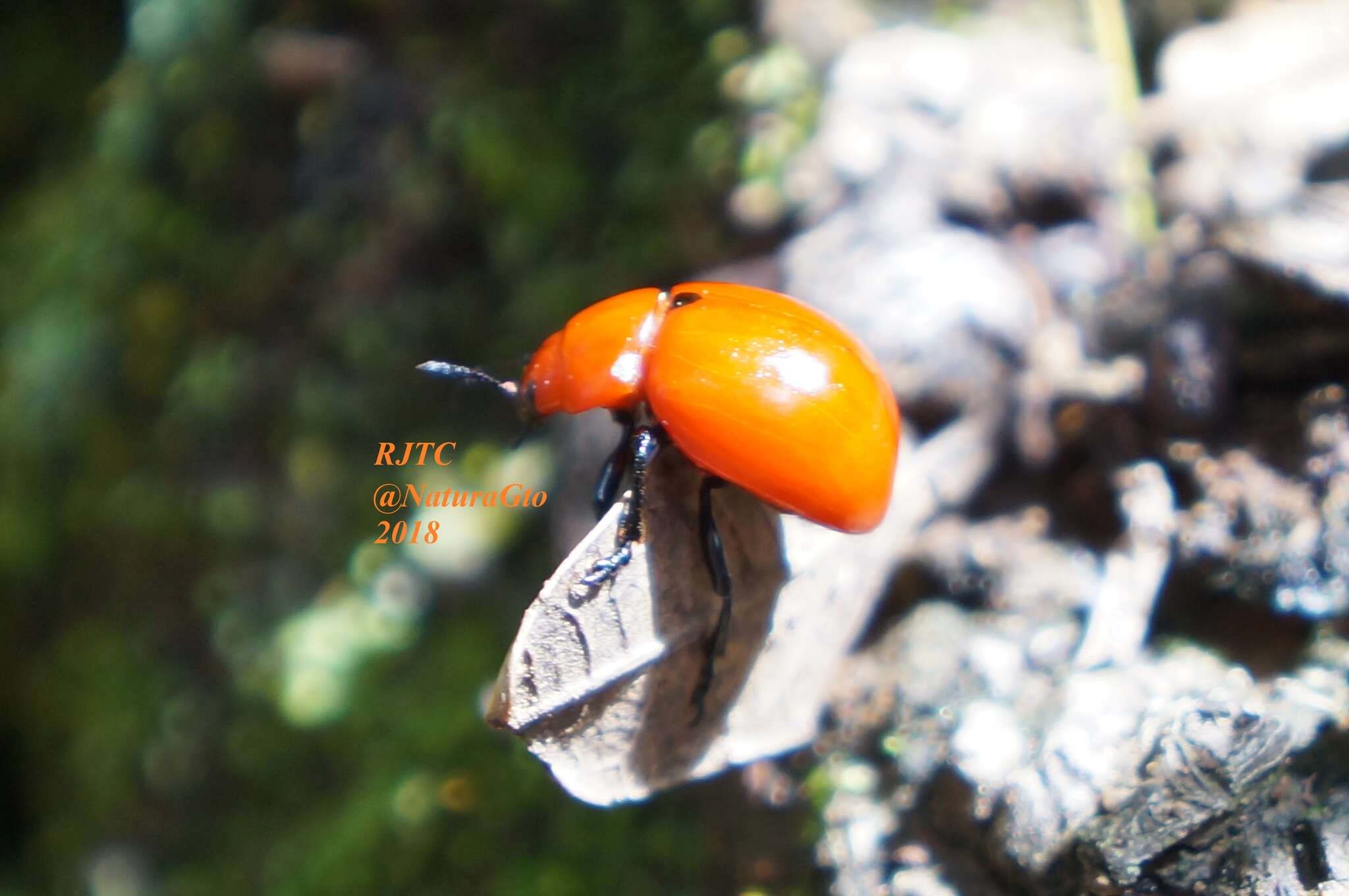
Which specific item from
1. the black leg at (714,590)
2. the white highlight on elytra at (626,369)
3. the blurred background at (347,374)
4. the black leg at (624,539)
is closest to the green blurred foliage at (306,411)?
the blurred background at (347,374)

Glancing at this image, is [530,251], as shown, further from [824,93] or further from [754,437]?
[754,437]

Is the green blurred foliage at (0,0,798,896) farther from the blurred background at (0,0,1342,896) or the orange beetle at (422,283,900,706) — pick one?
the orange beetle at (422,283,900,706)

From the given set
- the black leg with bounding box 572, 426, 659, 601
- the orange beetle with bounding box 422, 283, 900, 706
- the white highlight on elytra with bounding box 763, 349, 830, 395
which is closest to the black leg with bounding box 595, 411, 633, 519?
the orange beetle with bounding box 422, 283, 900, 706

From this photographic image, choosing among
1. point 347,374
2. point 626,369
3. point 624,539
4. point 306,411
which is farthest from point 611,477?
point 306,411

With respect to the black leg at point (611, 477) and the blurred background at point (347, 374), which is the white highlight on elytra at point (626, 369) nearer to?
the black leg at point (611, 477)

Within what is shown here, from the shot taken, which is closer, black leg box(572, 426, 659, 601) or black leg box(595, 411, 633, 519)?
black leg box(572, 426, 659, 601)

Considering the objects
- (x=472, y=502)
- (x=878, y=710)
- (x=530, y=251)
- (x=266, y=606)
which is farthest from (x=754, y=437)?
(x=266, y=606)

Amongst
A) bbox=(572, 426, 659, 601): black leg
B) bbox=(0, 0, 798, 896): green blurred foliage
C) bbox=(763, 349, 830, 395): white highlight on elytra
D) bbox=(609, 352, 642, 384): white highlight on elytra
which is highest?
bbox=(763, 349, 830, 395): white highlight on elytra
